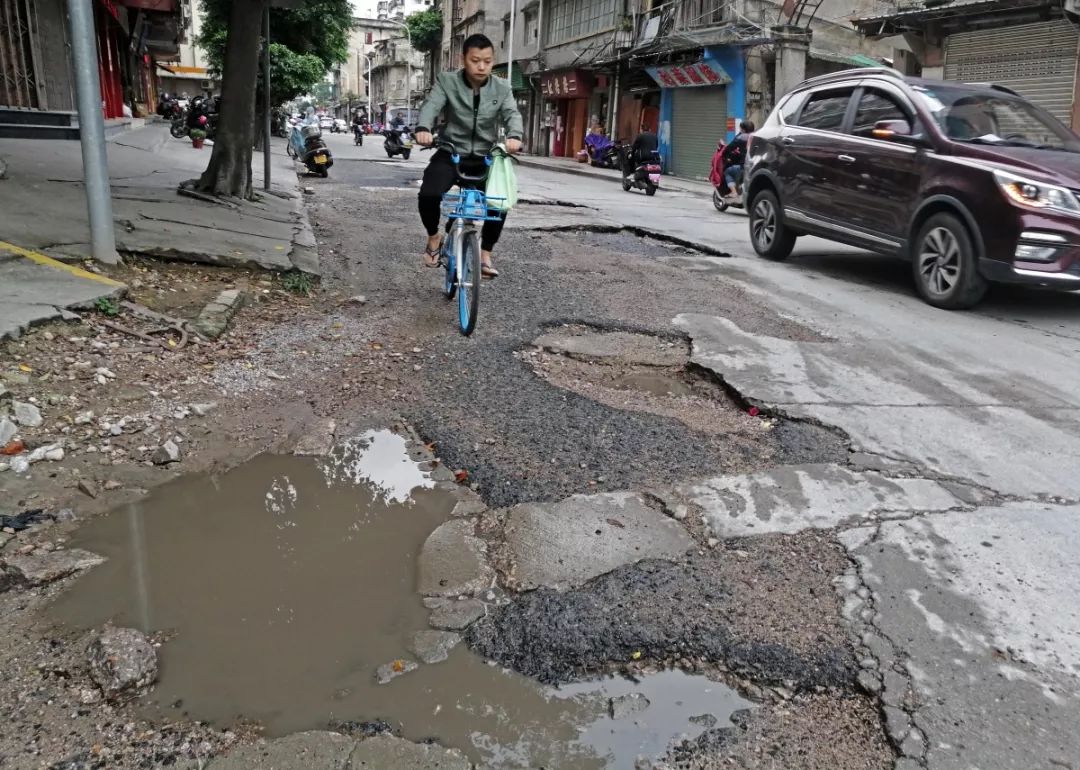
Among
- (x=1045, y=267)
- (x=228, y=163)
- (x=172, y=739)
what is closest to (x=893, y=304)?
(x=1045, y=267)

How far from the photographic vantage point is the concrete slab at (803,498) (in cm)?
296

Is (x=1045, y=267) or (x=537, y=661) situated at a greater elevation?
(x=1045, y=267)

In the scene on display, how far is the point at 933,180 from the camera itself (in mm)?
6496

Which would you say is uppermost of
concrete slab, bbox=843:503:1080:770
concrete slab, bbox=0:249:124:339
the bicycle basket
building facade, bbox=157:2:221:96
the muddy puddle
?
building facade, bbox=157:2:221:96

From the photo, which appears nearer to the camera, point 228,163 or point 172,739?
point 172,739

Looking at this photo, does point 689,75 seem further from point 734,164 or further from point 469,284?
point 469,284

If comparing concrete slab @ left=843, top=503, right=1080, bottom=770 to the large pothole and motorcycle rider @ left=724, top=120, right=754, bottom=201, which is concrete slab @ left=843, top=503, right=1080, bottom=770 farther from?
motorcycle rider @ left=724, top=120, right=754, bottom=201

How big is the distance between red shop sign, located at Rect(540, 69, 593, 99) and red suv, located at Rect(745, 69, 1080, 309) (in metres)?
25.5

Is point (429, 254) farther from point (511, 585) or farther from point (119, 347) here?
point (511, 585)

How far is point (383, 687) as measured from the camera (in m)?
2.10

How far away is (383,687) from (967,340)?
4923mm

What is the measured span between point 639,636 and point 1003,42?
54.6 feet

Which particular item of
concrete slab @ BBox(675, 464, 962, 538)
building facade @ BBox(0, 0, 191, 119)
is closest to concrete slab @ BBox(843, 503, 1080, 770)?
concrete slab @ BBox(675, 464, 962, 538)

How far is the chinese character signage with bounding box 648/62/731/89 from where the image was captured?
2273 centimetres
